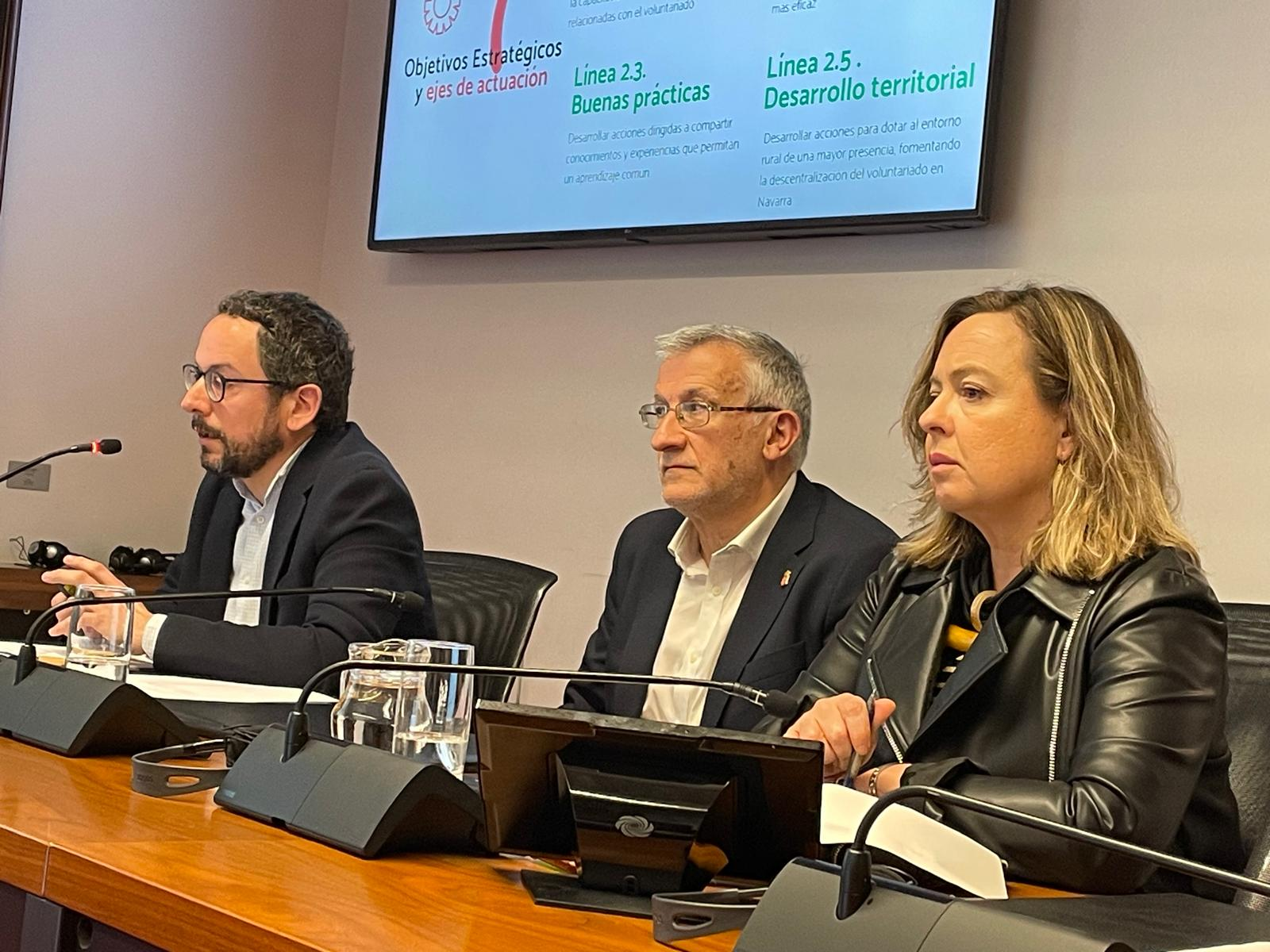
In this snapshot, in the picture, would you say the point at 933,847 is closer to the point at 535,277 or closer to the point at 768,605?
the point at 768,605

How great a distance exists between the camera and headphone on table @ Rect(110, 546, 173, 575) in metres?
4.45

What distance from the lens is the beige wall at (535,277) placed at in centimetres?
316

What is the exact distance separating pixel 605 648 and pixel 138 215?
2457 mm

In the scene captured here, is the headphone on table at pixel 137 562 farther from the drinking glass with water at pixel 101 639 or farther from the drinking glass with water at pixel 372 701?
the drinking glass with water at pixel 372 701

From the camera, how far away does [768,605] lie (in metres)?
2.69

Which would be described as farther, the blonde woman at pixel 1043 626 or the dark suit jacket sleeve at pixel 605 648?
the dark suit jacket sleeve at pixel 605 648

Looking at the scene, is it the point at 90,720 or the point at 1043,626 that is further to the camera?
the point at 1043,626

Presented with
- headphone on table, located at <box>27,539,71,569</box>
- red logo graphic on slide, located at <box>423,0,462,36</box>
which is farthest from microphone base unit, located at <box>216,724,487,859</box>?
red logo graphic on slide, located at <box>423,0,462,36</box>

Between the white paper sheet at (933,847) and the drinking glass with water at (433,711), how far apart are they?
1.49 ft

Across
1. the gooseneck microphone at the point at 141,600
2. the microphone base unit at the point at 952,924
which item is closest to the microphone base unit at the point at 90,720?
the gooseneck microphone at the point at 141,600

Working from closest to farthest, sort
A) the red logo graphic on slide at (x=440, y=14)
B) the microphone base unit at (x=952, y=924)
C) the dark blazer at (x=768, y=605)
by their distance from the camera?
the microphone base unit at (x=952, y=924)
the dark blazer at (x=768, y=605)
the red logo graphic on slide at (x=440, y=14)

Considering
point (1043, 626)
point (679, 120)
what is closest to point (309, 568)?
point (1043, 626)

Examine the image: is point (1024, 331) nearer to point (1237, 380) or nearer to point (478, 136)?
point (1237, 380)

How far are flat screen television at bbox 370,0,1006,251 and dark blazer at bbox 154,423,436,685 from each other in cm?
121
